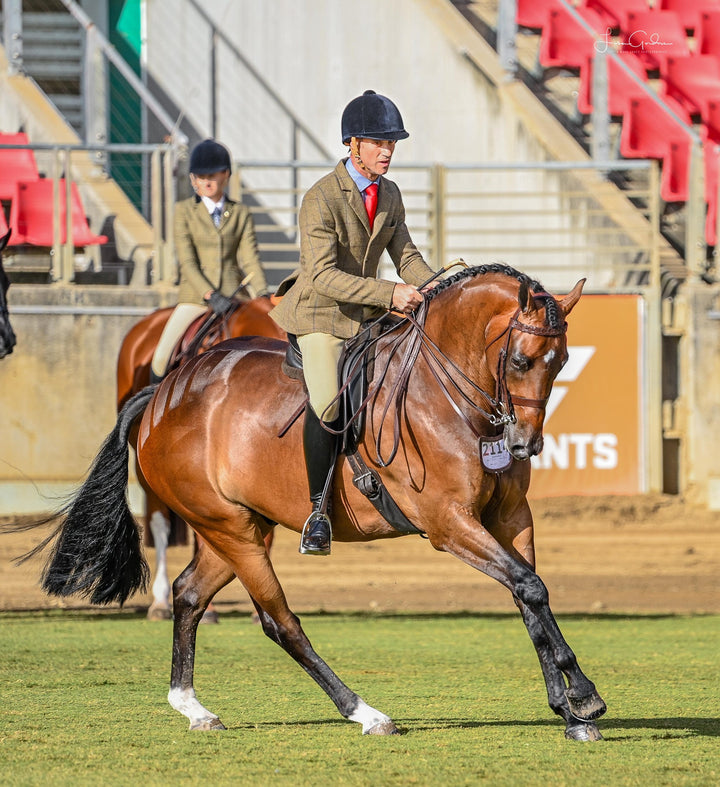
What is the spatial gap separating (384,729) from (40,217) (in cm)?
1039

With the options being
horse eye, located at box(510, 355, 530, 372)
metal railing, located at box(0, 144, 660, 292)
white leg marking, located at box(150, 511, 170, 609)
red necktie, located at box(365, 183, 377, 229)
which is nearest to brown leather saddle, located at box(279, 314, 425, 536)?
red necktie, located at box(365, 183, 377, 229)

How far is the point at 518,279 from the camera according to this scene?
19.3 feet

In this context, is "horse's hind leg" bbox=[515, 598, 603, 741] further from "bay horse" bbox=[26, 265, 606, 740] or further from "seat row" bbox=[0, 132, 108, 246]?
"seat row" bbox=[0, 132, 108, 246]

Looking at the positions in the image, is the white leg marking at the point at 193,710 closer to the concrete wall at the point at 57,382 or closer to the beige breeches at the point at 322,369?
the beige breeches at the point at 322,369

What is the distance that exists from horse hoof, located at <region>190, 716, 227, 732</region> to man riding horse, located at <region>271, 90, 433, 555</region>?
82 centimetres

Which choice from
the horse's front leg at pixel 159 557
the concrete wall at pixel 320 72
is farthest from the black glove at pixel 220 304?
the concrete wall at pixel 320 72

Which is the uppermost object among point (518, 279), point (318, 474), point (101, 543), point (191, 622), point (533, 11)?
point (533, 11)

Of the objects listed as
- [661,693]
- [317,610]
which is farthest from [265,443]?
[317,610]

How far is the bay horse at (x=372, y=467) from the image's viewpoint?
Result: 5.68m

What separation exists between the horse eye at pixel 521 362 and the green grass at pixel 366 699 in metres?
1.50

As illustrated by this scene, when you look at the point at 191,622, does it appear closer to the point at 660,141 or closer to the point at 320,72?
the point at 660,141

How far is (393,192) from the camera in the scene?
258 inches

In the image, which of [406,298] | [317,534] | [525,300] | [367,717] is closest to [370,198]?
[406,298]

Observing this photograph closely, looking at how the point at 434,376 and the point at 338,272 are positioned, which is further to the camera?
the point at 338,272
